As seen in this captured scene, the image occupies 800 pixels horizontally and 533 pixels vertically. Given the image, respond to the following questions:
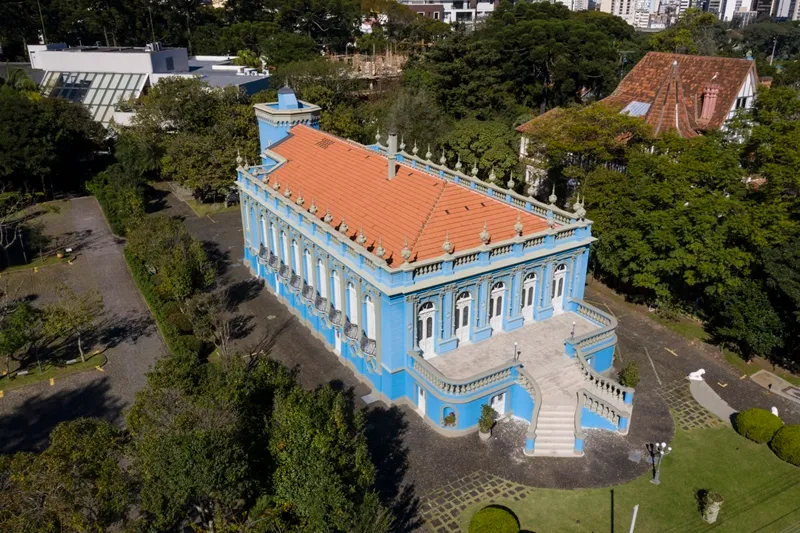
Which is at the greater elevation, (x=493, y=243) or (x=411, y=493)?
(x=493, y=243)

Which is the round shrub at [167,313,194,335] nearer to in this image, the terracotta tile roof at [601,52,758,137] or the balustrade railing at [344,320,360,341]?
the balustrade railing at [344,320,360,341]

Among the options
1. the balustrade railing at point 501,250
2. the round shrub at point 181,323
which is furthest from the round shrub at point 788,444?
the round shrub at point 181,323

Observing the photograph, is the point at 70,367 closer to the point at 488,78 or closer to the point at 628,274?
the point at 628,274

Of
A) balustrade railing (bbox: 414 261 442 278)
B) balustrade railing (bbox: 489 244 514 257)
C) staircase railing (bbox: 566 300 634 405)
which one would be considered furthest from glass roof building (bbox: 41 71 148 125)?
staircase railing (bbox: 566 300 634 405)

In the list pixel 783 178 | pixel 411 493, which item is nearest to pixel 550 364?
pixel 411 493

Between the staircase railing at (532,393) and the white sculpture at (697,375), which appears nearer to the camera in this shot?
the staircase railing at (532,393)

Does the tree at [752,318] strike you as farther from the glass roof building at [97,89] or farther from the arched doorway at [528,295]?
the glass roof building at [97,89]

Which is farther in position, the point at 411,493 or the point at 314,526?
the point at 411,493
